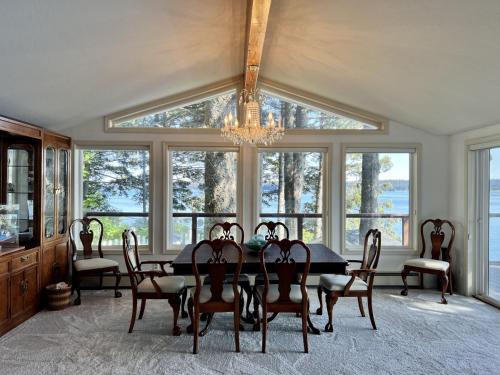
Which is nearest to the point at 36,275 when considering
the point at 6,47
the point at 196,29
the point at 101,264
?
the point at 101,264

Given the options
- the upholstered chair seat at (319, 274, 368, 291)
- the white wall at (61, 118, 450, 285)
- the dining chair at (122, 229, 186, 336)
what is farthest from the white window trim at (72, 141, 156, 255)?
the upholstered chair seat at (319, 274, 368, 291)

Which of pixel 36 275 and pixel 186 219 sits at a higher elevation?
pixel 186 219

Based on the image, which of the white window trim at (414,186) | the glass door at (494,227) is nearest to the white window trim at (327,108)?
the white window trim at (414,186)

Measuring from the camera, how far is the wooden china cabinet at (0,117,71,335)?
134 inches

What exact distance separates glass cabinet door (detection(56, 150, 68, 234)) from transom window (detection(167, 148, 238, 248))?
1.40 metres

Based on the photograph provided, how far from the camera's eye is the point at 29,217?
12.9 feet

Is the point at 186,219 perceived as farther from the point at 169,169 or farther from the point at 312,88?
the point at 312,88

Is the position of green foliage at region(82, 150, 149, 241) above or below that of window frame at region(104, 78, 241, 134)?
below

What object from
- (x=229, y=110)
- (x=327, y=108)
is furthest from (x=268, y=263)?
(x=327, y=108)

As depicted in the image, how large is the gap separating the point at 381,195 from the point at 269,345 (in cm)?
299

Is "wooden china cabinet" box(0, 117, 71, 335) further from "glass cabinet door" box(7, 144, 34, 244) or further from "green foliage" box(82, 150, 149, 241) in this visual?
"green foliage" box(82, 150, 149, 241)

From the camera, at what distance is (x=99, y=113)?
15.0 ft

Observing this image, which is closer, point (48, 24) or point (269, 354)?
point (48, 24)

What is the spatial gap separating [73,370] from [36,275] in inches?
65.9
